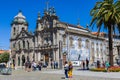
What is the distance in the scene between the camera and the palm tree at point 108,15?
3269 cm

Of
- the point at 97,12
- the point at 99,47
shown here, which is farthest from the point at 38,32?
the point at 97,12

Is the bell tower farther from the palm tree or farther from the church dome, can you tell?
the palm tree

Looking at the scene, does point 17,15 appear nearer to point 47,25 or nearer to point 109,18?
point 47,25

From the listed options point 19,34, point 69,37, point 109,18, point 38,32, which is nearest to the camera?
point 109,18

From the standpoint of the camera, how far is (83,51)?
6712 centimetres

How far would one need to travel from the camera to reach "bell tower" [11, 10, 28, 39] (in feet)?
244

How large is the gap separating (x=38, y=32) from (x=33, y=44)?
4.13 m

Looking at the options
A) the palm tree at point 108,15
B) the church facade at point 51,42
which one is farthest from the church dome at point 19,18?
the palm tree at point 108,15

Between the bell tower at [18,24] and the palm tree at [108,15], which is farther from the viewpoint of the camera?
the bell tower at [18,24]

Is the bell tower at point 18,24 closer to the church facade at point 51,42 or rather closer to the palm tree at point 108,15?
Answer: the church facade at point 51,42

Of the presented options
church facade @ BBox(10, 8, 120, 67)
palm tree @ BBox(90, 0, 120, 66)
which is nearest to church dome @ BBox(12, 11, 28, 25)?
church facade @ BBox(10, 8, 120, 67)

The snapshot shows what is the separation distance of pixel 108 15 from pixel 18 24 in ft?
152

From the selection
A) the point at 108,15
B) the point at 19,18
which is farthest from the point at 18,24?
the point at 108,15

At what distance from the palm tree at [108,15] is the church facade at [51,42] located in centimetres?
2118
